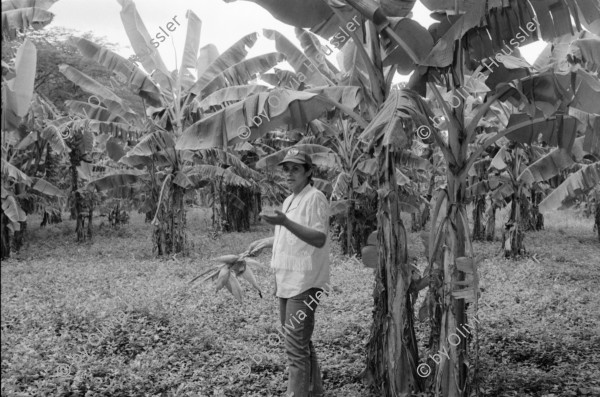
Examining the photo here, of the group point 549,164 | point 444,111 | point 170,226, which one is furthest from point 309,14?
point 170,226

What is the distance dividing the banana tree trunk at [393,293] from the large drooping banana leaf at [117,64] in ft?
24.2

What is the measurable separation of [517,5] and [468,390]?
9.24 feet

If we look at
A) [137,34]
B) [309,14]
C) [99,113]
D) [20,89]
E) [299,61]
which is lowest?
[20,89]

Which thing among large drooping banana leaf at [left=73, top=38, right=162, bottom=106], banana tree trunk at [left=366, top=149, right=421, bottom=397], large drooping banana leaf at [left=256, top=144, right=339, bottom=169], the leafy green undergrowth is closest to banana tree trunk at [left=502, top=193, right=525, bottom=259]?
the leafy green undergrowth

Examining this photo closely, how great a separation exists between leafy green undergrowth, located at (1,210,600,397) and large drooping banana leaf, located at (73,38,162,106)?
3.42 metres

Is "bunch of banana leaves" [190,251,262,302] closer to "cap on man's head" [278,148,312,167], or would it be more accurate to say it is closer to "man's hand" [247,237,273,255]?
"man's hand" [247,237,273,255]

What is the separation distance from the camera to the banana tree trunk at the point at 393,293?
4180mm

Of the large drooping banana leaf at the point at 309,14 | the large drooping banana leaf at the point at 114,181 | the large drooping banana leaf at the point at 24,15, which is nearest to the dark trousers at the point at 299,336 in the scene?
the large drooping banana leaf at the point at 309,14

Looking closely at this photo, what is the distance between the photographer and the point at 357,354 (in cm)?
545

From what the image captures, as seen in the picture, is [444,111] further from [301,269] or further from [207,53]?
[207,53]

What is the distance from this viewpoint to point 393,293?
13.8 ft

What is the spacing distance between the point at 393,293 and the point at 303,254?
851 mm

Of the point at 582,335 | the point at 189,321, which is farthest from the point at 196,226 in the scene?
the point at 582,335

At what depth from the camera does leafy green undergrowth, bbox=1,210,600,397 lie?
4.53 meters
